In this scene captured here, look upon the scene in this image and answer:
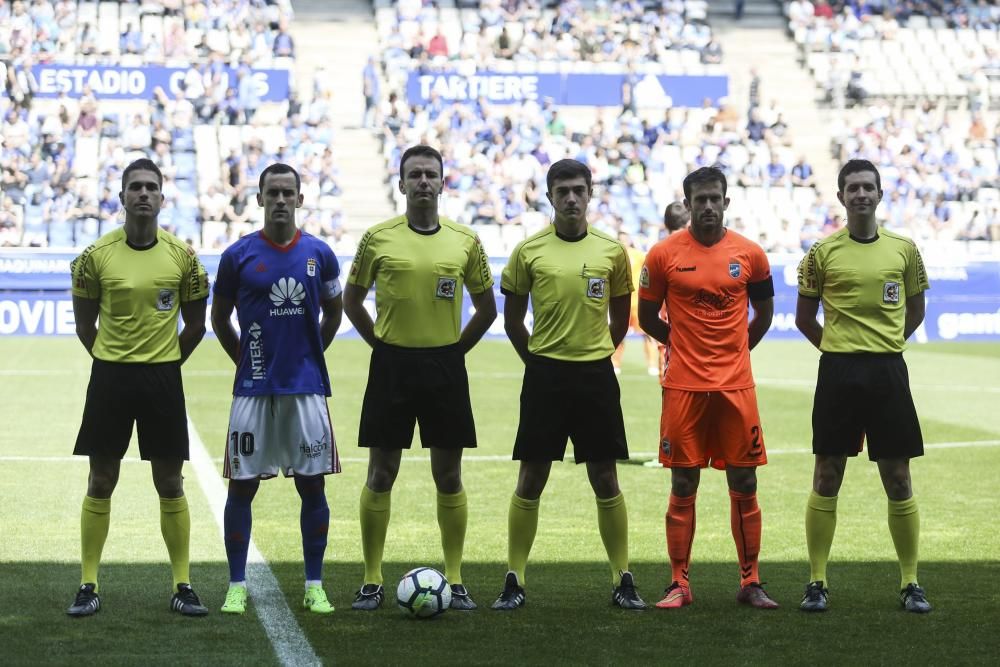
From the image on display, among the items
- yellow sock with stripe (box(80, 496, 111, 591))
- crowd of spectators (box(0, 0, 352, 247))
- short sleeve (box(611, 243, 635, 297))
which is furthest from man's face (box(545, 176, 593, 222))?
crowd of spectators (box(0, 0, 352, 247))

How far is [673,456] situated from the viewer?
7.50m

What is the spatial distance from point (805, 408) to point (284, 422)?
11.0 m

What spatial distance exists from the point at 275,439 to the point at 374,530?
2.23 feet

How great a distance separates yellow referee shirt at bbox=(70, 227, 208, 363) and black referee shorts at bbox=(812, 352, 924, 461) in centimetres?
316

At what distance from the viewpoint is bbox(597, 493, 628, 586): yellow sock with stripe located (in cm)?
752

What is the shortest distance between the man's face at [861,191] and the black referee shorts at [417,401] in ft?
6.88

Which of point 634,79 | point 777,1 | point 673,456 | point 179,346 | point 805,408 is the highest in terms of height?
point 777,1

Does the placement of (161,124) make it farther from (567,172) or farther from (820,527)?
(820,527)

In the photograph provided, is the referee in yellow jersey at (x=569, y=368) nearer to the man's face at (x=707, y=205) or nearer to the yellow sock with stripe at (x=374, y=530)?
the man's face at (x=707, y=205)

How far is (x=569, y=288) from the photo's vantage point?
24.2 ft

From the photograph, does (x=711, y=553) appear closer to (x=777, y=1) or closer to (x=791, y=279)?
(x=791, y=279)

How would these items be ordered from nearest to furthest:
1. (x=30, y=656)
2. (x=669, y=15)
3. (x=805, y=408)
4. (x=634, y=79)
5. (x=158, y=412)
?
(x=30, y=656)
(x=158, y=412)
(x=805, y=408)
(x=634, y=79)
(x=669, y=15)

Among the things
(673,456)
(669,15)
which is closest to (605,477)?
(673,456)

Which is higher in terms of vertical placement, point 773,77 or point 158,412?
point 773,77
